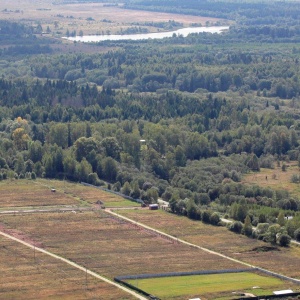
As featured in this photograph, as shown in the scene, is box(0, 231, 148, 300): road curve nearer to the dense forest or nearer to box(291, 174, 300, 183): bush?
the dense forest

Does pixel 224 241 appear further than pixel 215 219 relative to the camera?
No

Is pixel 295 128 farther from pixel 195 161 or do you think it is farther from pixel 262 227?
pixel 262 227

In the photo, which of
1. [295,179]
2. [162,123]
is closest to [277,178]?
[295,179]

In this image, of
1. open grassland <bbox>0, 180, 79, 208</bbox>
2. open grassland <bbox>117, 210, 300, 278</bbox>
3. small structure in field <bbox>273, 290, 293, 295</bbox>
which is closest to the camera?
small structure in field <bbox>273, 290, 293, 295</bbox>

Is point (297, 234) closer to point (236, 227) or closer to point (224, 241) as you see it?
point (236, 227)

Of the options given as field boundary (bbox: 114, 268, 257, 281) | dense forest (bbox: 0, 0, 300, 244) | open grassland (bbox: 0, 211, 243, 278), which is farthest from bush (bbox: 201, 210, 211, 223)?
field boundary (bbox: 114, 268, 257, 281)

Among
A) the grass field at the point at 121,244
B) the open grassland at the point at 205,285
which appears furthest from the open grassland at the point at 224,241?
the open grassland at the point at 205,285

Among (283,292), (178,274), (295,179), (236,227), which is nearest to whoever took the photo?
(283,292)
